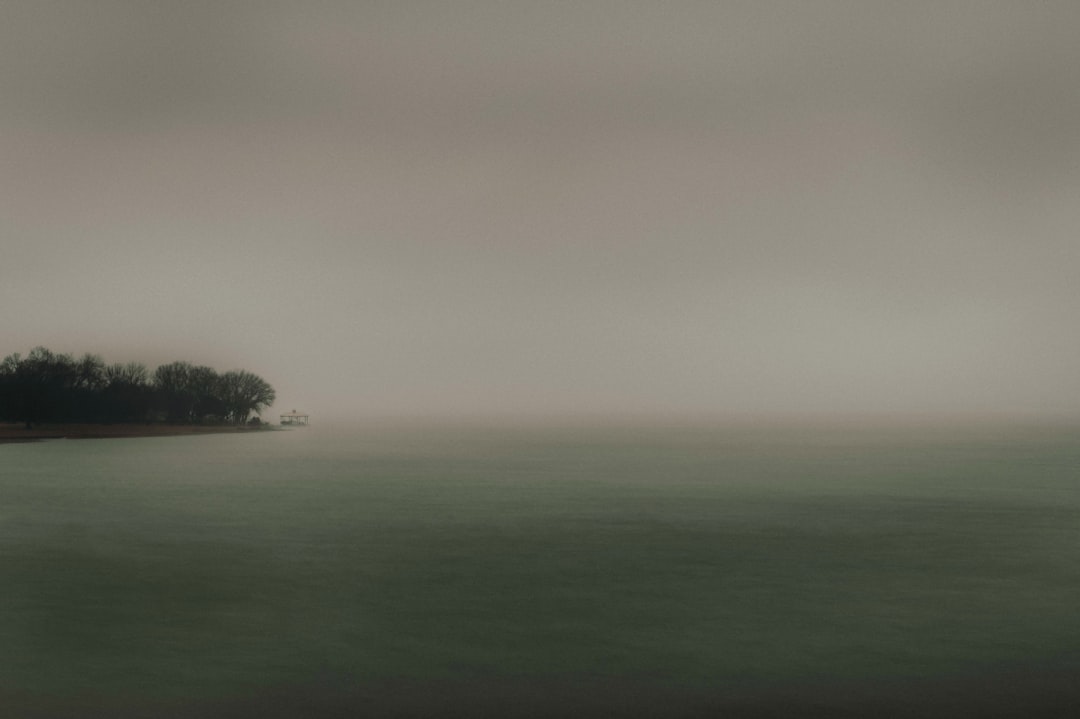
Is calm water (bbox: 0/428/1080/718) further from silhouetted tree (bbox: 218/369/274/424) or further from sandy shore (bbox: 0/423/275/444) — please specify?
silhouetted tree (bbox: 218/369/274/424)

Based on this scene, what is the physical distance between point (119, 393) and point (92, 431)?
43.0ft

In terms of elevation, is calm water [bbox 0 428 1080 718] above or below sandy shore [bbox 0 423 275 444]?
below

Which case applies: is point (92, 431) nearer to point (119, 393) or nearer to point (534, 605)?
point (119, 393)

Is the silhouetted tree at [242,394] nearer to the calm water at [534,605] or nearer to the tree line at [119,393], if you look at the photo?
the tree line at [119,393]

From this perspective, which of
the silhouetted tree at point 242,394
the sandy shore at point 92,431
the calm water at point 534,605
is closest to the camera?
the calm water at point 534,605

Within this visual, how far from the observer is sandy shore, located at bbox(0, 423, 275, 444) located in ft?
405

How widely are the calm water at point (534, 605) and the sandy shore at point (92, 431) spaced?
287ft

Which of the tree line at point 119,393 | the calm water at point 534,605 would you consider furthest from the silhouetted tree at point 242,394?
the calm water at point 534,605

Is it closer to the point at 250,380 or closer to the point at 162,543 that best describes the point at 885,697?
the point at 162,543

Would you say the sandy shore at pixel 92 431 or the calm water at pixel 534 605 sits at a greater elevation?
the sandy shore at pixel 92 431

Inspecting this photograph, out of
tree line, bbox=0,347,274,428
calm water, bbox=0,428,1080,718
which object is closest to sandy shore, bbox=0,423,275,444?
tree line, bbox=0,347,274,428

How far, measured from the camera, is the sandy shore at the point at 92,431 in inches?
4857

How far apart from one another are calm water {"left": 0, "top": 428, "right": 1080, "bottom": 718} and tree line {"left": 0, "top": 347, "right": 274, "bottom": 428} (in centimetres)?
9405

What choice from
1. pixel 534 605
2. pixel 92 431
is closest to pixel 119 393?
pixel 92 431
